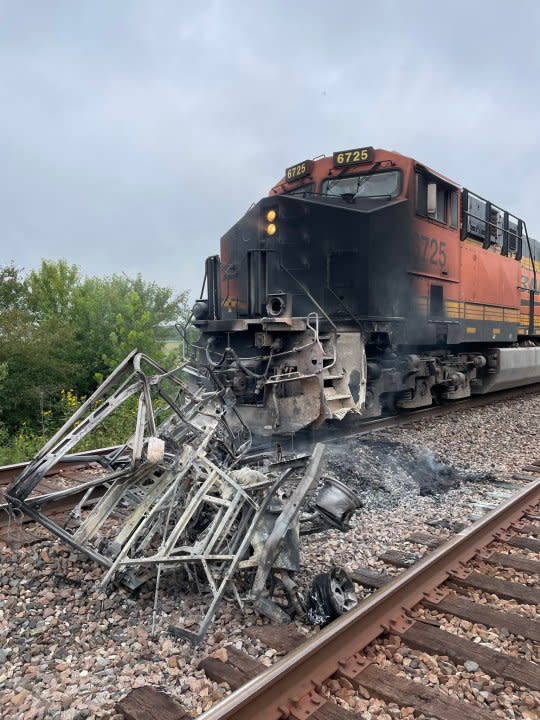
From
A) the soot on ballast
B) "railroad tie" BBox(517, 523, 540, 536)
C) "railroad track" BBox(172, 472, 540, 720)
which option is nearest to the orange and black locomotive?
the soot on ballast

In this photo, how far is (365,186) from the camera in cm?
782

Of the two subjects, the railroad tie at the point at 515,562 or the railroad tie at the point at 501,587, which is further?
the railroad tie at the point at 515,562

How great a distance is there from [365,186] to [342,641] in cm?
639

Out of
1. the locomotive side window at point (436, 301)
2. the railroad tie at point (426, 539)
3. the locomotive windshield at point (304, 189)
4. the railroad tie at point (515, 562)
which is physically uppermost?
the locomotive windshield at point (304, 189)

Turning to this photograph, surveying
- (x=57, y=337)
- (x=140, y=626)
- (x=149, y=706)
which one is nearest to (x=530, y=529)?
(x=140, y=626)

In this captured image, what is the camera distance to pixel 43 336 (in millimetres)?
10484

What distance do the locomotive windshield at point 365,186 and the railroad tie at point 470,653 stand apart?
19.1ft

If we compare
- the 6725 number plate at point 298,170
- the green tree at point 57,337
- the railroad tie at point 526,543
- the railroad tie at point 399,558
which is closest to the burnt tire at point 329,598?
the railroad tie at point 399,558

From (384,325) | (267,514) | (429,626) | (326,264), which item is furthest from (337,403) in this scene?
(429,626)

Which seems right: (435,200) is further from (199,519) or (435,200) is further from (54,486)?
(54,486)

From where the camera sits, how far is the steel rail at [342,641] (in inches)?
90.0

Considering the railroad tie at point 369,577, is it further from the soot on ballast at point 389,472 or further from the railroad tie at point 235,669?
the soot on ballast at point 389,472

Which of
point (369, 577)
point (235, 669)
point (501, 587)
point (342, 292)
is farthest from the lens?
point (342, 292)

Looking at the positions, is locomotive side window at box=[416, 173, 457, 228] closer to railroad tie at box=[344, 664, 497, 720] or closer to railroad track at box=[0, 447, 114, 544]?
railroad track at box=[0, 447, 114, 544]
